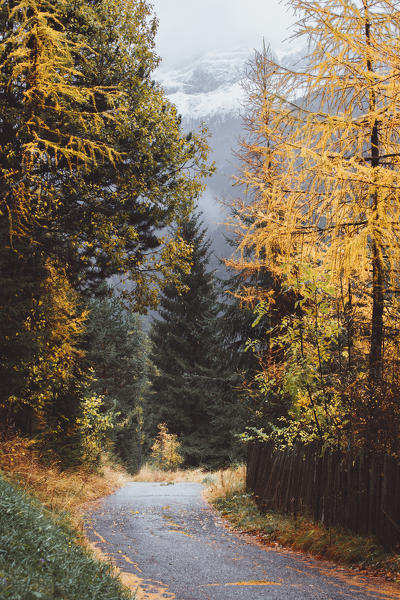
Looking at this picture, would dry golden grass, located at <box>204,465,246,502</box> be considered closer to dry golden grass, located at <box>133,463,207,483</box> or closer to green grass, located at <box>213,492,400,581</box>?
green grass, located at <box>213,492,400,581</box>

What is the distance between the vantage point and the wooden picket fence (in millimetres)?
6234

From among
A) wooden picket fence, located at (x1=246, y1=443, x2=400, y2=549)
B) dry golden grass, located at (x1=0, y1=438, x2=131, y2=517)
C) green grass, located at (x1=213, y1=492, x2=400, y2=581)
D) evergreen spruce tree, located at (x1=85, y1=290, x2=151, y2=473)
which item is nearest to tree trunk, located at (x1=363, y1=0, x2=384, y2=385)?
wooden picket fence, located at (x1=246, y1=443, x2=400, y2=549)

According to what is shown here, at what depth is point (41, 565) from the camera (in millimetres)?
3389

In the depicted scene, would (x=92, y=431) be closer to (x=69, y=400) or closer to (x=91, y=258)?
(x=69, y=400)

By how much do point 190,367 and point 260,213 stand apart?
978 inches

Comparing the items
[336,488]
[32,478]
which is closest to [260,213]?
[336,488]

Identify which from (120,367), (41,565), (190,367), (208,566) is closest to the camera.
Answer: (41,565)

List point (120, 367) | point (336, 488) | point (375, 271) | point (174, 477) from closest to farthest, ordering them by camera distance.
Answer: point (375, 271)
point (336, 488)
point (174, 477)
point (120, 367)

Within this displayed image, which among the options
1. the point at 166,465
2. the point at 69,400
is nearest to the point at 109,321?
the point at 166,465

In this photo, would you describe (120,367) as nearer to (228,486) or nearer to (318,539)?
(228,486)

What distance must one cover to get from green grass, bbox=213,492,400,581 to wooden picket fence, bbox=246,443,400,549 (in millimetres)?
154

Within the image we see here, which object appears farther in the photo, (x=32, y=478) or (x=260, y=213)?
(x=32, y=478)

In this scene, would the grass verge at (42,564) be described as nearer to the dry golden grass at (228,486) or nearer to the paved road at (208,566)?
the paved road at (208,566)

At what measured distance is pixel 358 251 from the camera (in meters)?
5.82
